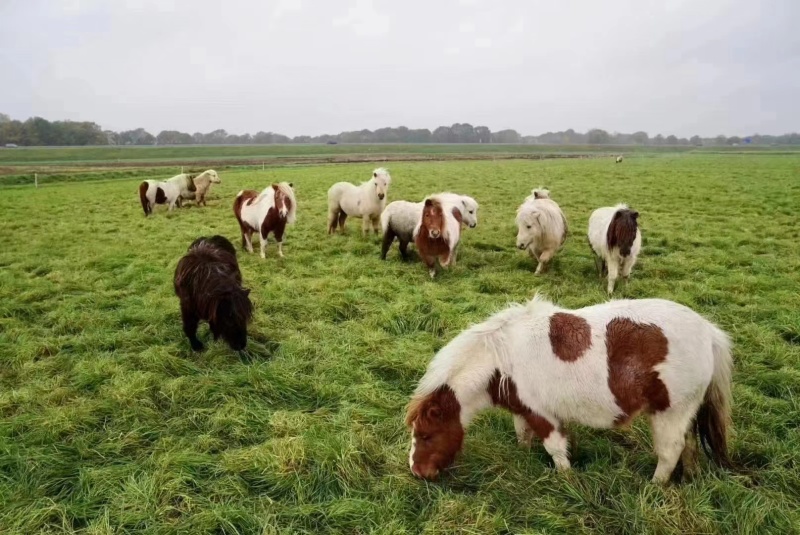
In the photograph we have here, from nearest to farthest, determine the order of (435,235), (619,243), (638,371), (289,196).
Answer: (638,371), (619,243), (435,235), (289,196)

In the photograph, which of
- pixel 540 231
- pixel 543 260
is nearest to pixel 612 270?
pixel 543 260

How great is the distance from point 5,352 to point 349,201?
7.95 meters

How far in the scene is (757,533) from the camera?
9.00ft

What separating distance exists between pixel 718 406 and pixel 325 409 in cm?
309

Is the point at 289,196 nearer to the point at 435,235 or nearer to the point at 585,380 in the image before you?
the point at 435,235

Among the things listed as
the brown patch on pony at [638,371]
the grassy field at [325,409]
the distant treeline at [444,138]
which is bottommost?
the grassy field at [325,409]

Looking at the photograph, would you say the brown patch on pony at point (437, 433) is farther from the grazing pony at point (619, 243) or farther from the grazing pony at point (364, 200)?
the grazing pony at point (364, 200)

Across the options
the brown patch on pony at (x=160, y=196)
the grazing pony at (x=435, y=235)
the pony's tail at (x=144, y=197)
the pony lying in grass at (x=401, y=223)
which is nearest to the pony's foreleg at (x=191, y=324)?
the grazing pony at (x=435, y=235)

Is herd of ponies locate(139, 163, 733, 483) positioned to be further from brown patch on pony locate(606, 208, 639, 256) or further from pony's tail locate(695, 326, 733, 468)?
brown patch on pony locate(606, 208, 639, 256)

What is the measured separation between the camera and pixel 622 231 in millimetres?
7316

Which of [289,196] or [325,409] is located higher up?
[289,196]

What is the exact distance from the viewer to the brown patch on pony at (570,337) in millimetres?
3158

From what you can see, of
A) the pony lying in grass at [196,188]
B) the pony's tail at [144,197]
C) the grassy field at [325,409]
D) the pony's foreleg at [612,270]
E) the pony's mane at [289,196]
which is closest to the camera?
the grassy field at [325,409]

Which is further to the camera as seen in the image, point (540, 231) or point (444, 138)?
point (444, 138)
